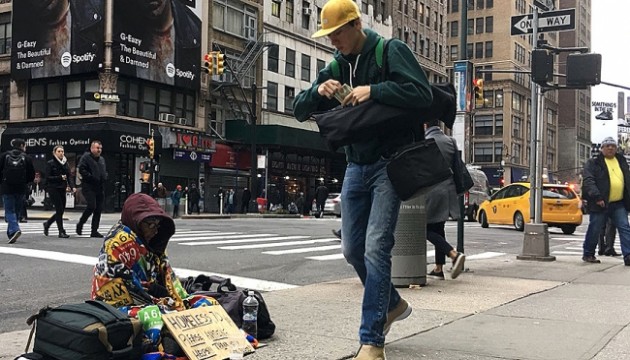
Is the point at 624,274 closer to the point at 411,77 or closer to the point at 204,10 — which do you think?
the point at 411,77

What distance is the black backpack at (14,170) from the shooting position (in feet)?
38.6

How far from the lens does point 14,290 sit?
683cm

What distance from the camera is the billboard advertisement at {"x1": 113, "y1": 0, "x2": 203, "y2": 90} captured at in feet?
107

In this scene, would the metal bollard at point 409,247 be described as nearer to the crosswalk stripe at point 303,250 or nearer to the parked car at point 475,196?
the crosswalk stripe at point 303,250

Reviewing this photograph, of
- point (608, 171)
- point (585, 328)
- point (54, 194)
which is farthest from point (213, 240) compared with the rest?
point (585, 328)

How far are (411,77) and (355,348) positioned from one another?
183 centimetres

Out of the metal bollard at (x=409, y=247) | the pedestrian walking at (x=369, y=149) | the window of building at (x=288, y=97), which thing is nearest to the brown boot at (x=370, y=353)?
the pedestrian walking at (x=369, y=149)

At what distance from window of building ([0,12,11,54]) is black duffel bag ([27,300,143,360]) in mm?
36357

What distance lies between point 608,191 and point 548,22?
3197 mm

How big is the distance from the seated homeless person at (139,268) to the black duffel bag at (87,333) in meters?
0.29

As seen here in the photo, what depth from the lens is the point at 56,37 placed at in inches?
1318

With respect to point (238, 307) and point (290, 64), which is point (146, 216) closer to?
point (238, 307)

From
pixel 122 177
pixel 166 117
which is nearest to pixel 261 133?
pixel 166 117

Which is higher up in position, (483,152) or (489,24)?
(489,24)
